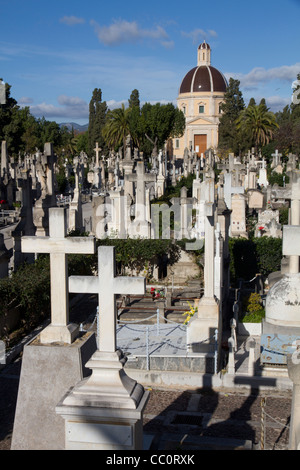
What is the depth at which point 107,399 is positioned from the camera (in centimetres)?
423

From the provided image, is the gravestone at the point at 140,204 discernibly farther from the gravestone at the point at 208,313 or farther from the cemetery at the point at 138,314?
the gravestone at the point at 208,313

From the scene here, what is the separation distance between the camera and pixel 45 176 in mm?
15242

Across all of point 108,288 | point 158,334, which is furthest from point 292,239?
point 158,334

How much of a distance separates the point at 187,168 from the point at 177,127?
54.4 feet

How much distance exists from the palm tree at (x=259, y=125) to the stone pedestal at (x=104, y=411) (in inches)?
1979

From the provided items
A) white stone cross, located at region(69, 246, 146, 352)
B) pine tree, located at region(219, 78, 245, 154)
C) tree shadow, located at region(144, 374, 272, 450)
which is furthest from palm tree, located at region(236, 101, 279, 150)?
white stone cross, located at region(69, 246, 146, 352)

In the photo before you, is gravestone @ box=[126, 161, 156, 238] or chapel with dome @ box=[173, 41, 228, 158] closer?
gravestone @ box=[126, 161, 156, 238]

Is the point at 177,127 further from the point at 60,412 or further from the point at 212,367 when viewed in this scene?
the point at 60,412

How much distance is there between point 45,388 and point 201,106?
8650 cm

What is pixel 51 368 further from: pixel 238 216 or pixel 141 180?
pixel 238 216

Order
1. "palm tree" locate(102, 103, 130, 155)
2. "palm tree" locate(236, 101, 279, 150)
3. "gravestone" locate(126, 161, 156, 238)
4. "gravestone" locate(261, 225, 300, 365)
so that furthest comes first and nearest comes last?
"palm tree" locate(102, 103, 130, 155), "palm tree" locate(236, 101, 279, 150), "gravestone" locate(126, 161, 156, 238), "gravestone" locate(261, 225, 300, 365)

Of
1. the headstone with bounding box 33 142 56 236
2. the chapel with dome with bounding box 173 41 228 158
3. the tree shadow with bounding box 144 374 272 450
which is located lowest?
the tree shadow with bounding box 144 374 272 450

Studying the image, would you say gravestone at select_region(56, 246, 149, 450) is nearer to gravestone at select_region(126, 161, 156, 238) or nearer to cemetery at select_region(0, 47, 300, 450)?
cemetery at select_region(0, 47, 300, 450)

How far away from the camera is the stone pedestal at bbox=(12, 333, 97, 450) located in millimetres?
4941
